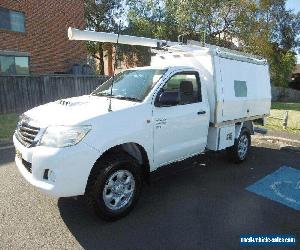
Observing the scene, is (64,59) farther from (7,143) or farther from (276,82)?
(276,82)

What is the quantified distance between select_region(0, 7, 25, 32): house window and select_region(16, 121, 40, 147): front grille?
719 inches

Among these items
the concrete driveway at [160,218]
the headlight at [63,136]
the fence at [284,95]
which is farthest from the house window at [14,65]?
the fence at [284,95]

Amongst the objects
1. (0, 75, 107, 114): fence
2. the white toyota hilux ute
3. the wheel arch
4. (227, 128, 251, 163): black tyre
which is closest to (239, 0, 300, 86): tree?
(0, 75, 107, 114): fence

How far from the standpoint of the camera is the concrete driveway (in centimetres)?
406

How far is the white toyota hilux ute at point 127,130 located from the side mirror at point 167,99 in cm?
2

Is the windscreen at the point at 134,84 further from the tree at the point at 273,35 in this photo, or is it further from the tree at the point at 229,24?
the tree at the point at 273,35

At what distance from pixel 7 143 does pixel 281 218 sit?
24.8 ft

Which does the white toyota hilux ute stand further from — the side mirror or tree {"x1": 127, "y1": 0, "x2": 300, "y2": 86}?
tree {"x1": 127, "y1": 0, "x2": 300, "y2": 86}

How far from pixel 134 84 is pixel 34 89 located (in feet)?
37.5

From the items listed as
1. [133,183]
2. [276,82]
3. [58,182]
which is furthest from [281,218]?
[276,82]

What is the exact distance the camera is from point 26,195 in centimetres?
534

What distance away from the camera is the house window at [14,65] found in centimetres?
2016

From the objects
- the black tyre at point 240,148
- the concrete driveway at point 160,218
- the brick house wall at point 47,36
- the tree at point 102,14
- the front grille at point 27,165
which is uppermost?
the tree at point 102,14

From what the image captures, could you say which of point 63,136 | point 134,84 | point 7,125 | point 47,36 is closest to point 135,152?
point 134,84
